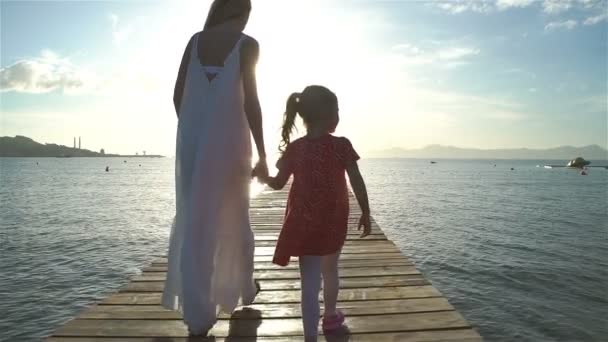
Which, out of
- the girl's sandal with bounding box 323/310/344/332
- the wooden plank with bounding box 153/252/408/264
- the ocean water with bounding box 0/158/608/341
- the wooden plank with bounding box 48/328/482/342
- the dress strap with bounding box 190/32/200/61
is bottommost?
the ocean water with bounding box 0/158/608/341

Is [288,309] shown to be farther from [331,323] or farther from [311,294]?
[311,294]

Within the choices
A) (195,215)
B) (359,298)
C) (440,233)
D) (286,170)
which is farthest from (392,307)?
(440,233)

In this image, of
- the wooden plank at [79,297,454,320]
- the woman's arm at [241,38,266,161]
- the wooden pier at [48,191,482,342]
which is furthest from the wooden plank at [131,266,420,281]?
the woman's arm at [241,38,266,161]

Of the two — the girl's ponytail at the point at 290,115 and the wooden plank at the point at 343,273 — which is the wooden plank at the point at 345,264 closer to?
the wooden plank at the point at 343,273

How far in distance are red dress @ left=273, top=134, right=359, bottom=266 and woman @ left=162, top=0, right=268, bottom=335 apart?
370 millimetres

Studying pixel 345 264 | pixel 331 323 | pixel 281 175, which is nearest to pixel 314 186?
pixel 281 175

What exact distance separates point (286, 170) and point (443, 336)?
1.86 metres

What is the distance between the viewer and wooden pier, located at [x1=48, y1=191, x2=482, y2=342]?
3.29m

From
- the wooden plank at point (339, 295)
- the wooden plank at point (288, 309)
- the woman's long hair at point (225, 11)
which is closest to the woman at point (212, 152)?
the woman's long hair at point (225, 11)

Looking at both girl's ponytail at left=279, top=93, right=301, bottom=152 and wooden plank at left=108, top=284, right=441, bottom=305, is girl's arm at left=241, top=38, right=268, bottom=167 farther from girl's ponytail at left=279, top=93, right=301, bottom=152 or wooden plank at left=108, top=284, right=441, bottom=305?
wooden plank at left=108, top=284, right=441, bottom=305

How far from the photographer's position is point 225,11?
3.23 m

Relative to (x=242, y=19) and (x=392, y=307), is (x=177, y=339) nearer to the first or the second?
(x=392, y=307)

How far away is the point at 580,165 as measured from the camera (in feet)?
394

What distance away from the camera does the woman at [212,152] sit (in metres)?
3.09
